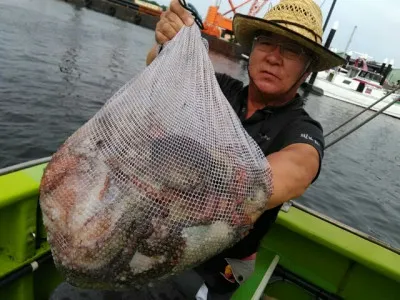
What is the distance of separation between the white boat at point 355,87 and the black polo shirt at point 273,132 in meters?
33.4

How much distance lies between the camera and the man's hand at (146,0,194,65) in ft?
6.46

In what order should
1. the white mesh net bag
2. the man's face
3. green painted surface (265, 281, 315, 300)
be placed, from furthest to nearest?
1. green painted surface (265, 281, 315, 300)
2. the man's face
3. the white mesh net bag

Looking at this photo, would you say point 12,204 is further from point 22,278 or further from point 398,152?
point 398,152

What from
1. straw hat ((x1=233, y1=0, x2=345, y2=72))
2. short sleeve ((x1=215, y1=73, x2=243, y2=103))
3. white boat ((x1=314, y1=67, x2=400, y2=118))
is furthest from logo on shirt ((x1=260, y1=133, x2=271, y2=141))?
white boat ((x1=314, y1=67, x2=400, y2=118))

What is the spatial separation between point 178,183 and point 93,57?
19.6 meters

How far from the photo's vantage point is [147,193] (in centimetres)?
102

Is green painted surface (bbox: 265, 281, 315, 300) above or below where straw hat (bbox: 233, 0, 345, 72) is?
below

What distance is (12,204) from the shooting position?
2.31 metres

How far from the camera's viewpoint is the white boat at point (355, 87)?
32531mm

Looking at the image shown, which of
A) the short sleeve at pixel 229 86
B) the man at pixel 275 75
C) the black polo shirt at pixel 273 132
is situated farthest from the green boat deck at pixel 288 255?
the short sleeve at pixel 229 86

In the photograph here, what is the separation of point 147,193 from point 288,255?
301cm

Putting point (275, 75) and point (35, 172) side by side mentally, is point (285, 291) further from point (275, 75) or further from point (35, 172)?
point (35, 172)

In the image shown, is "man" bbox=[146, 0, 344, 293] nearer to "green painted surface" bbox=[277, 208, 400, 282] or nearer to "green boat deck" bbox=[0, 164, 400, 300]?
"green boat deck" bbox=[0, 164, 400, 300]

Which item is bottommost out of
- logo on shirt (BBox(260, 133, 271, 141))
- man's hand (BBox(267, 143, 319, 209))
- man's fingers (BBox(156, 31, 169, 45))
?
logo on shirt (BBox(260, 133, 271, 141))
